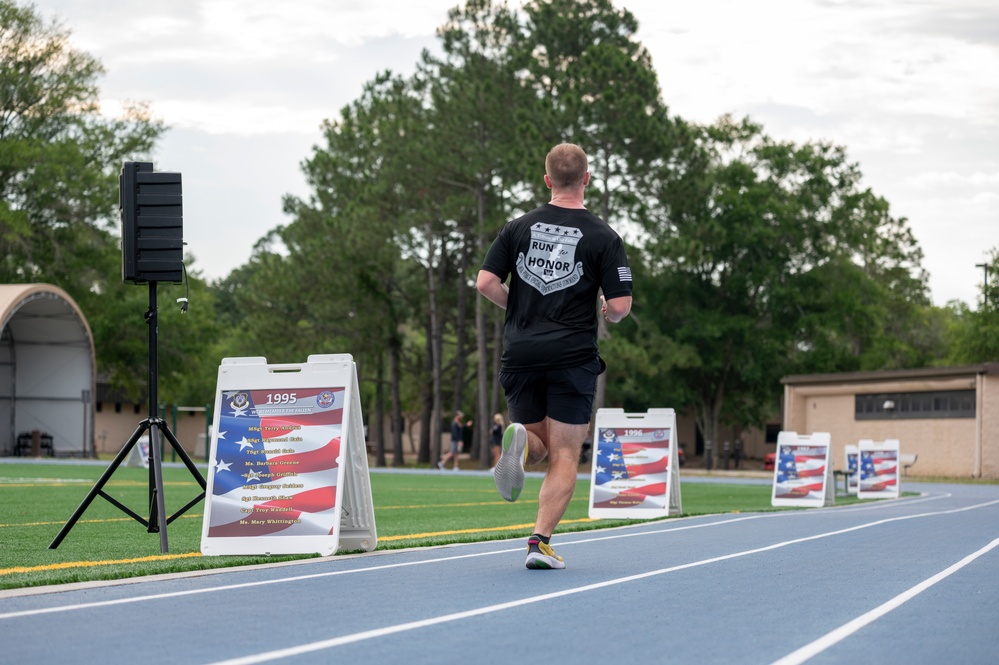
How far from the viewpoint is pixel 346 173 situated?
57.5 metres

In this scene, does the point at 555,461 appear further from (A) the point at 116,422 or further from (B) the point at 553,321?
(A) the point at 116,422

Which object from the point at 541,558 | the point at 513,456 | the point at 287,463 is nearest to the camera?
the point at 513,456

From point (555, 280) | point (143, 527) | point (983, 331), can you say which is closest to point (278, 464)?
point (555, 280)

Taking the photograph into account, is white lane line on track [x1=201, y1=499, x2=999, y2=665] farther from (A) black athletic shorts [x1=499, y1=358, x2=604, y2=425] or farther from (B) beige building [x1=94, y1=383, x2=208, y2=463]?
(B) beige building [x1=94, y1=383, x2=208, y2=463]

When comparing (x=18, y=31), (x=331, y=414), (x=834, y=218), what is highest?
(x=18, y=31)

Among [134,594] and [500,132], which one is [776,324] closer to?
[500,132]

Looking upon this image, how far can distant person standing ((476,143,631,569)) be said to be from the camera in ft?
24.1

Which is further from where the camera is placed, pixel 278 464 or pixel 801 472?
pixel 801 472

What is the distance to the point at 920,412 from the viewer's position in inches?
1827

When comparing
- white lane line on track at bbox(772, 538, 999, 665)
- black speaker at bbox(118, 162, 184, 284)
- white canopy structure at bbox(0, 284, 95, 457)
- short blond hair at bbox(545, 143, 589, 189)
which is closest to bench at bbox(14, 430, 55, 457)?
white canopy structure at bbox(0, 284, 95, 457)

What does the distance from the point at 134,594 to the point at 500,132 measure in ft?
142

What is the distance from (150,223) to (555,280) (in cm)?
326

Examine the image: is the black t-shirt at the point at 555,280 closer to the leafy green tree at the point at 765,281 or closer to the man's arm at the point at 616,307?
the man's arm at the point at 616,307

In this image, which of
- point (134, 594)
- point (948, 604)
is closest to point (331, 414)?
point (134, 594)
